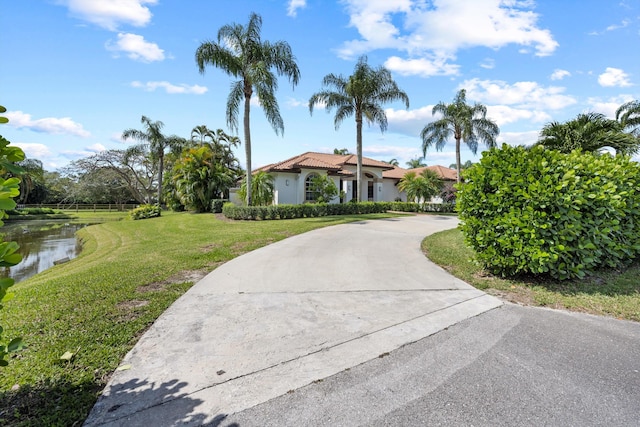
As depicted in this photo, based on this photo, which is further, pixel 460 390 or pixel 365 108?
pixel 365 108

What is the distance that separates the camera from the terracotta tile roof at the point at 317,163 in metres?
24.1

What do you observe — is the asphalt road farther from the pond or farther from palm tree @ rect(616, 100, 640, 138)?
palm tree @ rect(616, 100, 640, 138)

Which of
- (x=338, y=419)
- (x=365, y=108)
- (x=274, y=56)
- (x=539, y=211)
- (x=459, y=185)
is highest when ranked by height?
(x=274, y=56)

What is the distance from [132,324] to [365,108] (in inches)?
824

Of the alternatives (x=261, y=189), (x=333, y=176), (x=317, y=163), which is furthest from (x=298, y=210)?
(x=333, y=176)

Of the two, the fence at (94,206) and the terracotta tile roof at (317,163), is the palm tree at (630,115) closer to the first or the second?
the terracotta tile roof at (317,163)

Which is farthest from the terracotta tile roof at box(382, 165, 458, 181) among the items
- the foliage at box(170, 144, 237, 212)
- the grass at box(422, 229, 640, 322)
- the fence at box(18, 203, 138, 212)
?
the fence at box(18, 203, 138, 212)

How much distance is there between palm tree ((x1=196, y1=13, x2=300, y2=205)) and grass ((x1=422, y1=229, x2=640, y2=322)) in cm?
1376

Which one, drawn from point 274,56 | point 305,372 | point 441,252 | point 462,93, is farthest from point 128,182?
point 305,372

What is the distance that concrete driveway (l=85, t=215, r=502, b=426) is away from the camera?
262cm

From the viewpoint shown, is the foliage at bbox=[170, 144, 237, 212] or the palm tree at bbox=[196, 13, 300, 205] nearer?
the palm tree at bbox=[196, 13, 300, 205]

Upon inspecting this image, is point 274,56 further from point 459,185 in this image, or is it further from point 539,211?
point 539,211

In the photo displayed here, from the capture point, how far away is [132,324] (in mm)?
4020

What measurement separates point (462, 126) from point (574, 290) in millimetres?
22818
